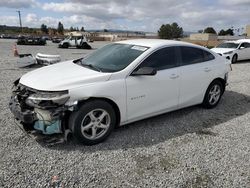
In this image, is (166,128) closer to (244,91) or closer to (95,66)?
(95,66)

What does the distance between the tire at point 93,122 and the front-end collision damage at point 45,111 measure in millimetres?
160

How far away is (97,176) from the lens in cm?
302

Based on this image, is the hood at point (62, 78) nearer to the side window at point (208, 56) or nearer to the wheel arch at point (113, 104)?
the wheel arch at point (113, 104)

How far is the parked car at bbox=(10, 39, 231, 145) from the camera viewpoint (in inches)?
135

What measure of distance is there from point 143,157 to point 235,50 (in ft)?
45.7

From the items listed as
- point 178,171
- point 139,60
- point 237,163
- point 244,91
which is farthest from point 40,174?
point 244,91

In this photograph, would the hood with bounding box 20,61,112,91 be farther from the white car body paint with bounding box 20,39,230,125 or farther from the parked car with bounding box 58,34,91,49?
the parked car with bounding box 58,34,91,49

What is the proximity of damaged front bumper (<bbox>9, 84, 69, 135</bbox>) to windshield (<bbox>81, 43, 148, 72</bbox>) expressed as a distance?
3.10 feet

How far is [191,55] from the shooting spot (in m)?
4.97

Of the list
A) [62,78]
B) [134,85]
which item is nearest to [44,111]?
[62,78]

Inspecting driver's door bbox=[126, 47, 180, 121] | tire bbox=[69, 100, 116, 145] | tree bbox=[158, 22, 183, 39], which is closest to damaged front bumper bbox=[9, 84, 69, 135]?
tire bbox=[69, 100, 116, 145]

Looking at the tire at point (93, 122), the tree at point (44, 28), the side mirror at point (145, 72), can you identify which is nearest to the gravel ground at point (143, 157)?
the tire at point (93, 122)

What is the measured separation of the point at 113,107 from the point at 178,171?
1371mm

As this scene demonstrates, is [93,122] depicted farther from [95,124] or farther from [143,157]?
[143,157]
